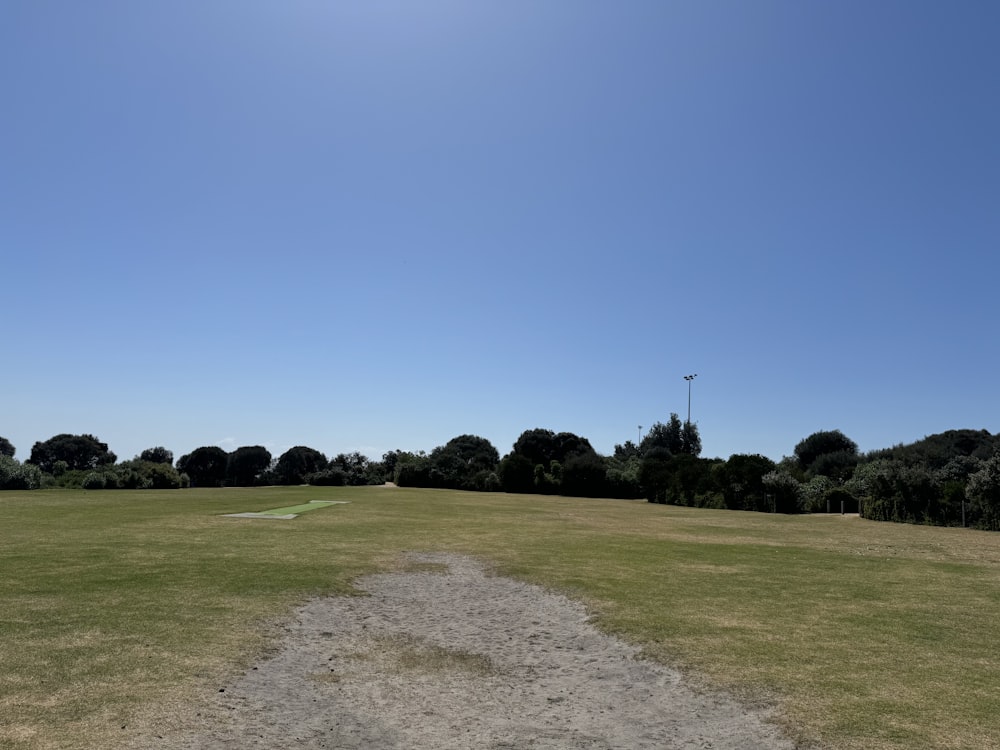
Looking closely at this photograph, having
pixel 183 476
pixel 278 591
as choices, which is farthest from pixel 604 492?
pixel 278 591

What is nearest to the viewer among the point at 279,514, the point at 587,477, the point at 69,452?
the point at 279,514

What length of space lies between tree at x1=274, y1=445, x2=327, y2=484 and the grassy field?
82.5 m

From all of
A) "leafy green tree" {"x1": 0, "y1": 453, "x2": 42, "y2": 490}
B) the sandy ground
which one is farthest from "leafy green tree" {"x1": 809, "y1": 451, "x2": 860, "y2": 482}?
"leafy green tree" {"x1": 0, "y1": 453, "x2": 42, "y2": 490}

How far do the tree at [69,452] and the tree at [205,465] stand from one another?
47.5 feet

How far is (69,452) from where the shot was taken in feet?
375

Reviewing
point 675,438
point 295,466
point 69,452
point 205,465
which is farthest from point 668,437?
point 69,452

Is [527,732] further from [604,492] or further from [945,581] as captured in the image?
[604,492]

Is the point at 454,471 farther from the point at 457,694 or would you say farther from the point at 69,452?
the point at 457,694

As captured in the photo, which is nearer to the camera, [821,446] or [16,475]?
[16,475]

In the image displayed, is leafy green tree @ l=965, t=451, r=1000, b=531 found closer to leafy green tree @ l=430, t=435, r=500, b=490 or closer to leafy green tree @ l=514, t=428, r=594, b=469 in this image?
leafy green tree @ l=430, t=435, r=500, b=490

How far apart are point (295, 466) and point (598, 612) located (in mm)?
102154

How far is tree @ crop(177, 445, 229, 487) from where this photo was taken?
117 m

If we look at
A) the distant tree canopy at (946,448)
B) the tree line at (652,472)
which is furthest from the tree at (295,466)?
the distant tree canopy at (946,448)

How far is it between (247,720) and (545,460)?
106 m
